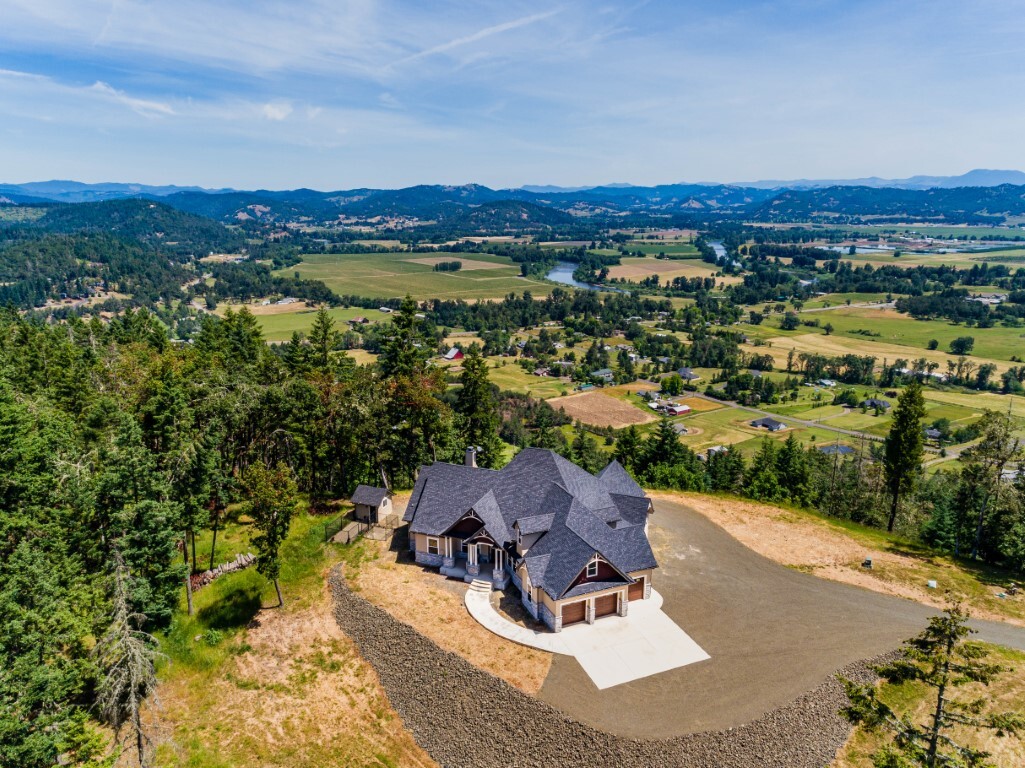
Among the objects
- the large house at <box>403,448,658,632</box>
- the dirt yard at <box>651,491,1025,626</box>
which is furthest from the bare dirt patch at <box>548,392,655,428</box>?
the large house at <box>403,448,658,632</box>

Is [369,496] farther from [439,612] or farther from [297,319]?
[297,319]

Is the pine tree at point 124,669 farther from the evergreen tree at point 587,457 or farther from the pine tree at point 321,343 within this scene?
the evergreen tree at point 587,457

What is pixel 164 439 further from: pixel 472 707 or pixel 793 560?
pixel 793 560

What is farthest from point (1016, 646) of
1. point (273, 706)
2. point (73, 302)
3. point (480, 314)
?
Result: point (73, 302)

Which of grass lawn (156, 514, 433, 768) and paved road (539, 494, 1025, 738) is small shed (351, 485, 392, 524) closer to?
grass lawn (156, 514, 433, 768)

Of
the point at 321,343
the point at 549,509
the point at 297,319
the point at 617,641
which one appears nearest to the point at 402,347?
the point at 321,343
